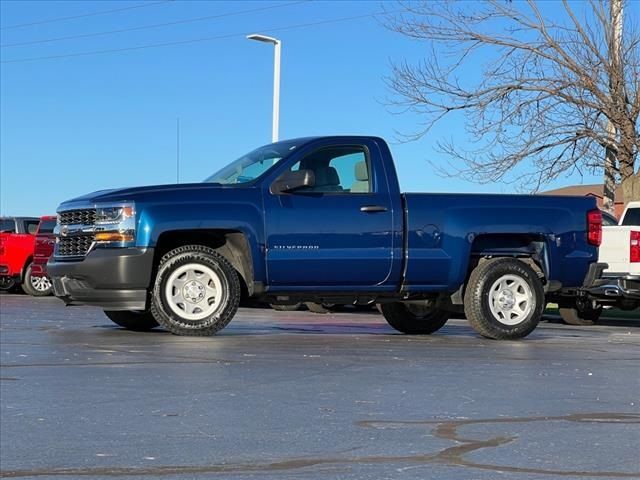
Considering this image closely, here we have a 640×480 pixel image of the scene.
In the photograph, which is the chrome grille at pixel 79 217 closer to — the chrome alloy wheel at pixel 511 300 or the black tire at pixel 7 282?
the chrome alloy wheel at pixel 511 300

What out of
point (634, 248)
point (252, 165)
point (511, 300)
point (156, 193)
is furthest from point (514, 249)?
point (634, 248)

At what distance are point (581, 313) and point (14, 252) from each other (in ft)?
46.7

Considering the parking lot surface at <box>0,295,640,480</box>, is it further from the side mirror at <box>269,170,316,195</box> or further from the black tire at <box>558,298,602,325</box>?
the black tire at <box>558,298,602,325</box>

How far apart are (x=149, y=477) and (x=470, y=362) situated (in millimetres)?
4361

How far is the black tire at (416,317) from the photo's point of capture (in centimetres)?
1193

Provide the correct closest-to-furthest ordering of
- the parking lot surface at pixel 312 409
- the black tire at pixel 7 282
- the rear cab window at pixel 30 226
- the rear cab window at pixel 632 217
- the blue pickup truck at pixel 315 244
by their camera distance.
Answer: the parking lot surface at pixel 312 409 → the blue pickup truck at pixel 315 244 → the rear cab window at pixel 632 217 → the black tire at pixel 7 282 → the rear cab window at pixel 30 226

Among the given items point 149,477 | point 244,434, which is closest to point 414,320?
point 244,434

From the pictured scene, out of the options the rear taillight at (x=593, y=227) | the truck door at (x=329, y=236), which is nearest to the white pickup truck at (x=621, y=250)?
the rear taillight at (x=593, y=227)

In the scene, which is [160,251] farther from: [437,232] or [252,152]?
[437,232]

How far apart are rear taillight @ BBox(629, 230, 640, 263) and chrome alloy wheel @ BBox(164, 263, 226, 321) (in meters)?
6.67

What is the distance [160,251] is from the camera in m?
10.4

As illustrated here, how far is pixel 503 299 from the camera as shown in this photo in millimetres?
10961

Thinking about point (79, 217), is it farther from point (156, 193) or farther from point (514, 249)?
point (514, 249)

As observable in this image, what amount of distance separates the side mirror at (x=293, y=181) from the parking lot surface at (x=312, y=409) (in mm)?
1435
